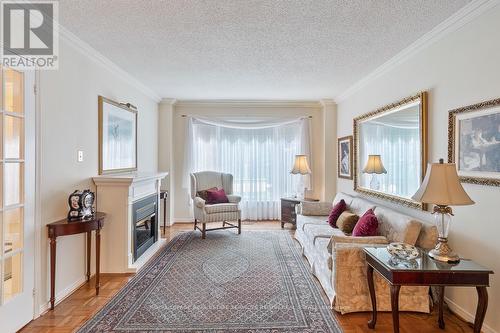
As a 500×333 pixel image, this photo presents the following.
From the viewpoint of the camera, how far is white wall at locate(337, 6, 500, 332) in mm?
2092

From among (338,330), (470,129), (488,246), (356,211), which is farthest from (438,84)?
(338,330)

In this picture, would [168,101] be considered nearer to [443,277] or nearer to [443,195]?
[443,195]

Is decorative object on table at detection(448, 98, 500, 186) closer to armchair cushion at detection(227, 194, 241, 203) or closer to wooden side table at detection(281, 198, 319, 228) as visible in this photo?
wooden side table at detection(281, 198, 319, 228)

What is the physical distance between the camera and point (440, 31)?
2.59m

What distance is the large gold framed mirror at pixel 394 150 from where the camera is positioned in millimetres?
2936

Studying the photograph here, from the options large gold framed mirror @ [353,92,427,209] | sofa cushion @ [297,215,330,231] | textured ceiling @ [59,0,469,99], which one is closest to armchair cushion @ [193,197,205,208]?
sofa cushion @ [297,215,330,231]

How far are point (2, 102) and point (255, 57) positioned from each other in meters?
2.42

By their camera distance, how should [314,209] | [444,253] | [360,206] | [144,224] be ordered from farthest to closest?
[314,209] < [144,224] < [360,206] < [444,253]

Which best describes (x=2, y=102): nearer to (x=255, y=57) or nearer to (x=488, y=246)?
(x=255, y=57)

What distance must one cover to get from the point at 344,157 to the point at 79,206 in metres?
4.20

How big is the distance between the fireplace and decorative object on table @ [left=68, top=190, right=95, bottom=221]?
71 centimetres

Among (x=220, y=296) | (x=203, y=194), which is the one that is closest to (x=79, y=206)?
(x=220, y=296)

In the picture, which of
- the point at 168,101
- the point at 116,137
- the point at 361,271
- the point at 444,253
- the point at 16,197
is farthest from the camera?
the point at 168,101

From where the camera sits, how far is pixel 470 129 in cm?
229
